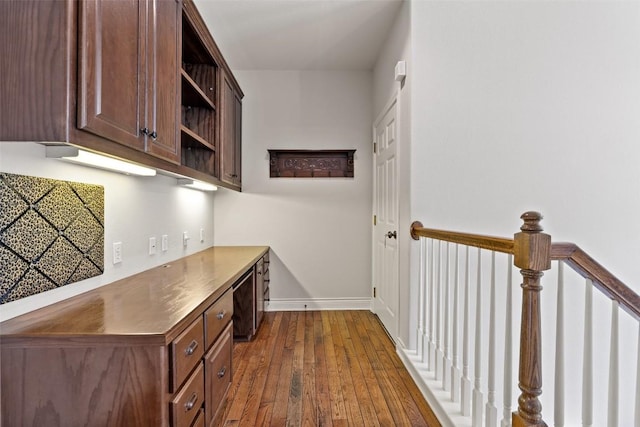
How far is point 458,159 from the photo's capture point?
2.49 meters

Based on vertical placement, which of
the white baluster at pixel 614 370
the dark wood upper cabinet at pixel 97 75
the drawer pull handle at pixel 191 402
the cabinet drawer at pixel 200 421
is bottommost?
the cabinet drawer at pixel 200 421

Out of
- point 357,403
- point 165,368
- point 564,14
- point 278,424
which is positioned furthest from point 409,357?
point 564,14

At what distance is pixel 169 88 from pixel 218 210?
7.30ft

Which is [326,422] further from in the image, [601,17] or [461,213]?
[601,17]

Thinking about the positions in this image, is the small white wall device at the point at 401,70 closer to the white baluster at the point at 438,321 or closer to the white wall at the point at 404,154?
the white wall at the point at 404,154

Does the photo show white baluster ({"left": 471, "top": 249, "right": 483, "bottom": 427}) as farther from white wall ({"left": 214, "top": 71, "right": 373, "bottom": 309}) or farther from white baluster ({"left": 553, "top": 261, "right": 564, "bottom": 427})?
white wall ({"left": 214, "top": 71, "right": 373, "bottom": 309})

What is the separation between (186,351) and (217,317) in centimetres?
44

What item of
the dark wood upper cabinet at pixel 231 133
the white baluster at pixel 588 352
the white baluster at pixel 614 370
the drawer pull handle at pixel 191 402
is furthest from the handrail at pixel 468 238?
the dark wood upper cabinet at pixel 231 133

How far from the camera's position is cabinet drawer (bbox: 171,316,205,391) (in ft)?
3.83

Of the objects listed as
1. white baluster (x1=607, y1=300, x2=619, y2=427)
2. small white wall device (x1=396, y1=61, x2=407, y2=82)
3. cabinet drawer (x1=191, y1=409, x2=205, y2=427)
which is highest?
small white wall device (x1=396, y1=61, x2=407, y2=82)

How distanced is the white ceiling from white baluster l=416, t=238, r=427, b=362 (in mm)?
1933

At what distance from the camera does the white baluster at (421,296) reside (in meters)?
2.37

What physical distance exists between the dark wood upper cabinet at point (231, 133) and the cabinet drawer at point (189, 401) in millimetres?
1796

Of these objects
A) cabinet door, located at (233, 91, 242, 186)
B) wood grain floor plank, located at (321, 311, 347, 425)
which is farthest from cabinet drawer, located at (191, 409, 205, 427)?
cabinet door, located at (233, 91, 242, 186)
